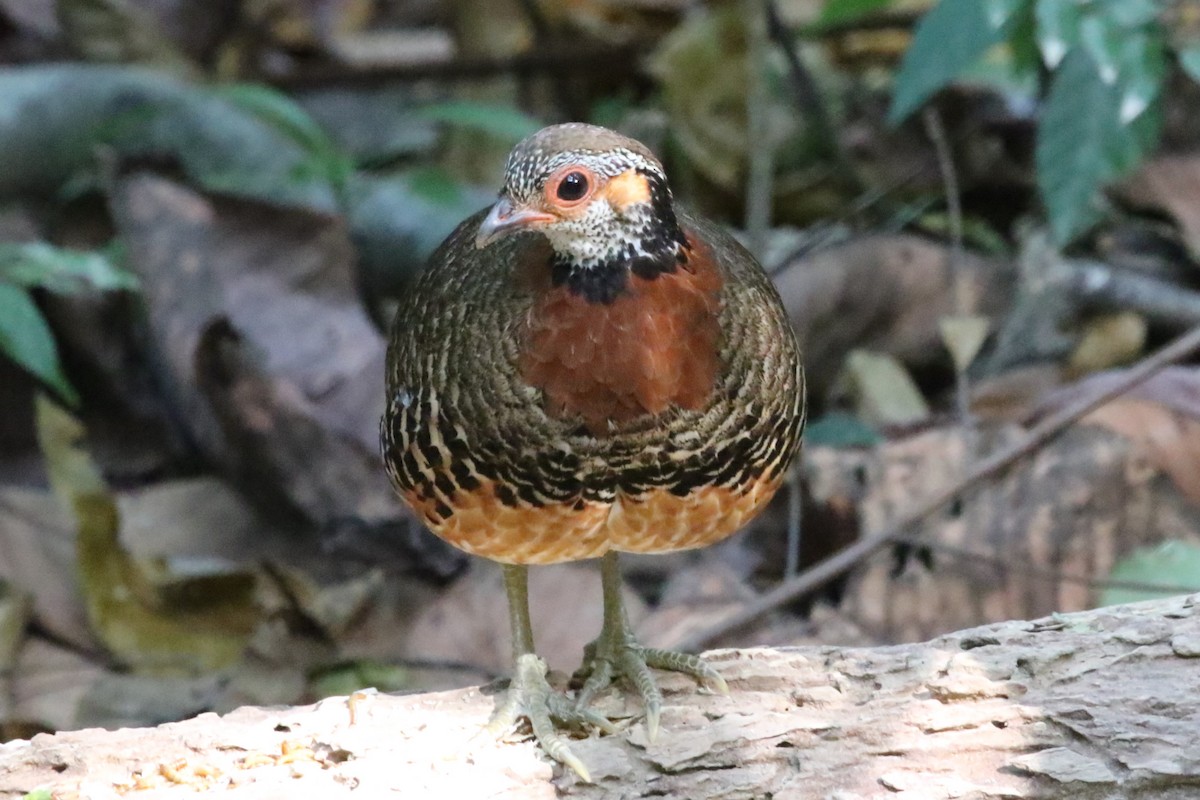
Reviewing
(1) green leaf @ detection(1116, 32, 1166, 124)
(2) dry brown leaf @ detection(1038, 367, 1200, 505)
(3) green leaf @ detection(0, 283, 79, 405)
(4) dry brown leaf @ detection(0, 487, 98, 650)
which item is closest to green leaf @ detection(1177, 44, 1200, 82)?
(1) green leaf @ detection(1116, 32, 1166, 124)

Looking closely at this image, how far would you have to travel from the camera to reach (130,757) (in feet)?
8.98

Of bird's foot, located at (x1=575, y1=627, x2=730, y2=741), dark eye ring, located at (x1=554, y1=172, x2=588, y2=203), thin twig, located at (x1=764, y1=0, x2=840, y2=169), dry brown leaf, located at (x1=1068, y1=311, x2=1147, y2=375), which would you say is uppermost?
thin twig, located at (x1=764, y1=0, x2=840, y2=169)

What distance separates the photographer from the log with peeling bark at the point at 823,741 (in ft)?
8.39

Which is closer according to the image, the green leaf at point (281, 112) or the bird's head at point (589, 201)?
the bird's head at point (589, 201)

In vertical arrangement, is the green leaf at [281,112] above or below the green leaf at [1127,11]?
above

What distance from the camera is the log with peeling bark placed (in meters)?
2.56

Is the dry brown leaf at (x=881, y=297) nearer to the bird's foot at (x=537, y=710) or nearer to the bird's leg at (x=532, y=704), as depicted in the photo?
the bird's leg at (x=532, y=704)

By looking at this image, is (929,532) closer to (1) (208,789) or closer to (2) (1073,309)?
(2) (1073,309)

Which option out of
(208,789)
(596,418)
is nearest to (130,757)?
(208,789)

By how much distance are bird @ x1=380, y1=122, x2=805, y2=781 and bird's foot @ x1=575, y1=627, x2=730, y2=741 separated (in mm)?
28

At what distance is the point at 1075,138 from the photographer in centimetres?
430

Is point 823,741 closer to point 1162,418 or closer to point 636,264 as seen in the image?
point 636,264

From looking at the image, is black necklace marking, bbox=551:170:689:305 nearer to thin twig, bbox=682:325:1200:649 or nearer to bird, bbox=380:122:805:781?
bird, bbox=380:122:805:781

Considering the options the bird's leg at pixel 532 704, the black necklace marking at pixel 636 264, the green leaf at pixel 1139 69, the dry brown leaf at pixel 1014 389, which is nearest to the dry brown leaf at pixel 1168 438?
the dry brown leaf at pixel 1014 389
